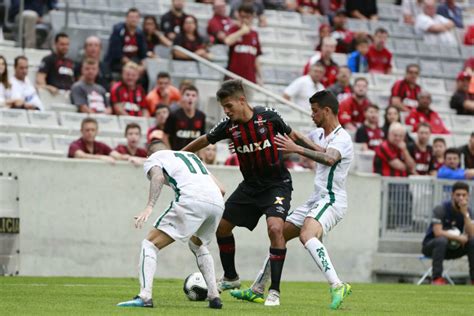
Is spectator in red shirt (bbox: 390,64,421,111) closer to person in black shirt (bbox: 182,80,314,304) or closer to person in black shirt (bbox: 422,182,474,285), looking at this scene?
person in black shirt (bbox: 422,182,474,285)

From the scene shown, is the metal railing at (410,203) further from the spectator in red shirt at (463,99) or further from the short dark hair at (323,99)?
the short dark hair at (323,99)

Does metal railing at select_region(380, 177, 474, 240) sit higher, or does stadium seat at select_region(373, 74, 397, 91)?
stadium seat at select_region(373, 74, 397, 91)

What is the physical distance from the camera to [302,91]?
2092cm

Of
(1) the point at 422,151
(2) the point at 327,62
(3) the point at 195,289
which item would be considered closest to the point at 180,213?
(3) the point at 195,289

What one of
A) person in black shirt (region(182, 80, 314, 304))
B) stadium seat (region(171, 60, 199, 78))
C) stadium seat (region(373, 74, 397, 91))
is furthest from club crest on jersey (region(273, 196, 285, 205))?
stadium seat (region(373, 74, 397, 91))

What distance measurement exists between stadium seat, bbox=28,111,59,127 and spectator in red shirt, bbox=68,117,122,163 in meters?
1.18

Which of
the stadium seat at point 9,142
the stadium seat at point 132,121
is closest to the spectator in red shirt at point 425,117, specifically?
the stadium seat at point 132,121

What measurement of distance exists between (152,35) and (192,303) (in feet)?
33.4

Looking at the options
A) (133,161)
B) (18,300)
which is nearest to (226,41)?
(133,161)

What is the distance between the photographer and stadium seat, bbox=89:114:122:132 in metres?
18.7

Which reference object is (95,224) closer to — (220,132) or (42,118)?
(42,118)

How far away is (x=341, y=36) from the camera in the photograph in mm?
24234

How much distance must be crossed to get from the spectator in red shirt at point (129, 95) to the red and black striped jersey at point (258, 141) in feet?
23.8

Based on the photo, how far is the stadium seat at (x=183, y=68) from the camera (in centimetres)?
2056
